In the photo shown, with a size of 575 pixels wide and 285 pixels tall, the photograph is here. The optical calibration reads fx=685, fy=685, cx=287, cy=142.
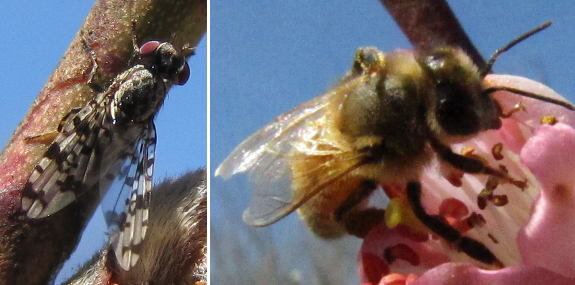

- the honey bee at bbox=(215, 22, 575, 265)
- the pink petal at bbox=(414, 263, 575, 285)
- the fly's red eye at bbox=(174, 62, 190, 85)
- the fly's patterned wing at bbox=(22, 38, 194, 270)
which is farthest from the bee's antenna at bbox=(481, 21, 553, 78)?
the fly's red eye at bbox=(174, 62, 190, 85)

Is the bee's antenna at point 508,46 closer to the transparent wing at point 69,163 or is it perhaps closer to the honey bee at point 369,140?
the honey bee at point 369,140

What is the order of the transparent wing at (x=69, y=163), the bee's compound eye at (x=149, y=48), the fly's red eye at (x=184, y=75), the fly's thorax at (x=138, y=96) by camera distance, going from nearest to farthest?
the transparent wing at (x=69, y=163), the bee's compound eye at (x=149, y=48), the fly's thorax at (x=138, y=96), the fly's red eye at (x=184, y=75)

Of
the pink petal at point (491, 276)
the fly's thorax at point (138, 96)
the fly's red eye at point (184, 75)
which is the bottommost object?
the pink petal at point (491, 276)

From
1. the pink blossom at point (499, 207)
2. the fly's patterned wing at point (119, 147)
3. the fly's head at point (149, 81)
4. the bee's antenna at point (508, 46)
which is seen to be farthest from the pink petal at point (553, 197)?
the fly's head at point (149, 81)

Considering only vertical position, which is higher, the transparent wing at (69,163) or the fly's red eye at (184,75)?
the fly's red eye at (184,75)

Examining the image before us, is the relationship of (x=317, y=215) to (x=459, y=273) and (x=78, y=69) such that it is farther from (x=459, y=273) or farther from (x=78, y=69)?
(x=78, y=69)

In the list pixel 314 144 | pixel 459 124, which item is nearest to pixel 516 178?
pixel 459 124

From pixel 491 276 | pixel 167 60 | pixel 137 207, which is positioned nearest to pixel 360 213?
pixel 491 276
